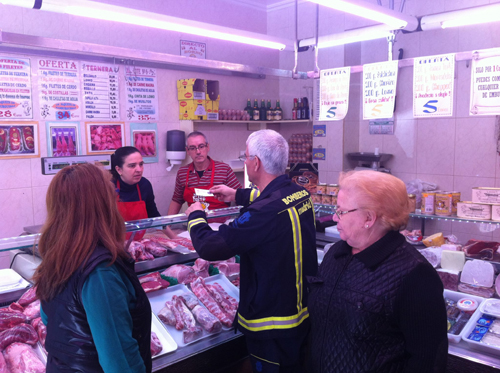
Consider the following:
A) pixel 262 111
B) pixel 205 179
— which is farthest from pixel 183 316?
pixel 262 111

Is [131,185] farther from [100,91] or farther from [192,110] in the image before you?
[192,110]

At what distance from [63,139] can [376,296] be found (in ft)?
15.4

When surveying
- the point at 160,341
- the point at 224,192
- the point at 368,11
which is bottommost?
the point at 160,341

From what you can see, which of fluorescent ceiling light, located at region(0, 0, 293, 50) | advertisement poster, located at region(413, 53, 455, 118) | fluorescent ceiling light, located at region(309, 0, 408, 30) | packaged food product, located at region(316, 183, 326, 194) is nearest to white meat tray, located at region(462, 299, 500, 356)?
packaged food product, located at region(316, 183, 326, 194)

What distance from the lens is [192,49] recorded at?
673 centimetres

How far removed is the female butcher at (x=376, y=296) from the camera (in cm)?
171

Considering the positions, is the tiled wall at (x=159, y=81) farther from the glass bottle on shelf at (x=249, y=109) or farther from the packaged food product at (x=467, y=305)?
the packaged food product at (x=467, y=305)

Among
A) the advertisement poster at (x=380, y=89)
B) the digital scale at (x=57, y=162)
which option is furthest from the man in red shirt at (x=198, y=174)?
the advertisement poster at (x=380, y=89)

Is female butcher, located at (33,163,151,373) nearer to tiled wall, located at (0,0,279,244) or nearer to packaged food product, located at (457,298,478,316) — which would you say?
packaged food product, located at (457,298,478,316)

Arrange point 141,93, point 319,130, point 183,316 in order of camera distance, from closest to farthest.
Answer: point 183,316, point 141,93, point 319,130

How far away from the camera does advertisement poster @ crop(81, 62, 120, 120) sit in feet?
18.3

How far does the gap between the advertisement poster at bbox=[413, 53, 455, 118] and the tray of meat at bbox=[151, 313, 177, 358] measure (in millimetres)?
2863

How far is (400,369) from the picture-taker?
1.77 m

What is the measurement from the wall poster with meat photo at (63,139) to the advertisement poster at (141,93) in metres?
0.79
